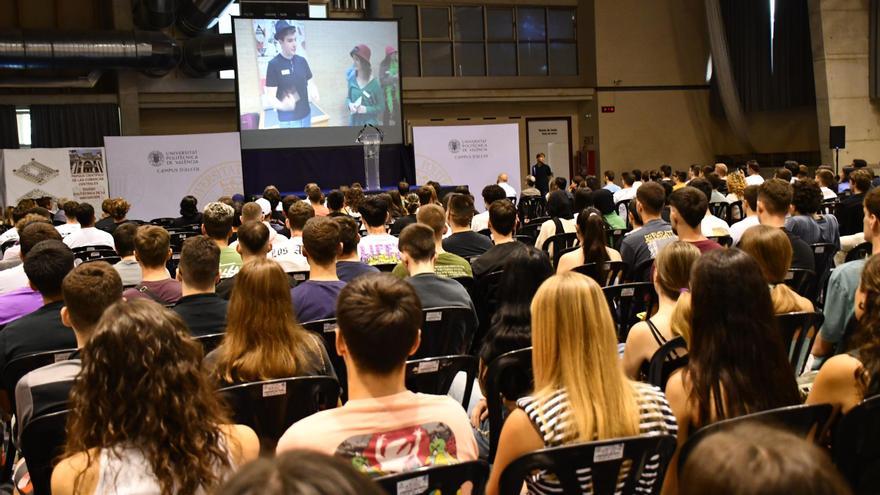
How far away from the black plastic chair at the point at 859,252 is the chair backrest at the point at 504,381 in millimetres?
2821

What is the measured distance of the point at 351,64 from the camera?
1641 cm

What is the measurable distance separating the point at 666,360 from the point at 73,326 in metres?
2.10

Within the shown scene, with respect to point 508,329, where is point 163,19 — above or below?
above

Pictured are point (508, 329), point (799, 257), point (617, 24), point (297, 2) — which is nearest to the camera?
point (508, 329)

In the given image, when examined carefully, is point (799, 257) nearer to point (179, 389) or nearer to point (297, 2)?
point (179, 389)

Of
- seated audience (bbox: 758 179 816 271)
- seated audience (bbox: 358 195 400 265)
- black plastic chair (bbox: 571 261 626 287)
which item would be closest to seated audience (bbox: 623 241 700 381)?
black plastic chair (bbox: 571 261 626 287)

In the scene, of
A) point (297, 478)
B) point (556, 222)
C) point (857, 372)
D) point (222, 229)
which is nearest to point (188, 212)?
point (222, 229)

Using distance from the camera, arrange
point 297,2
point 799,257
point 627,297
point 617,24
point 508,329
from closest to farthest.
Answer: point 508,329 < point 627,297 < point 799,257 < point 297,2 < point 617,24

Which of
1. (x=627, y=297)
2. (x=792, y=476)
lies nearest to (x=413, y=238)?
(x=627, y=297)

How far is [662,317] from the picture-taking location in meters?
3.22

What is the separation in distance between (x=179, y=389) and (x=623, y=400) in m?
1.09

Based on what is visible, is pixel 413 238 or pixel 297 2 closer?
pixel 413 238

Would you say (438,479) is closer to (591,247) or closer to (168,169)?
(591,247)

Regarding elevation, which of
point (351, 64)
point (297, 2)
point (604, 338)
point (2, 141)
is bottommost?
point (604, 338)
